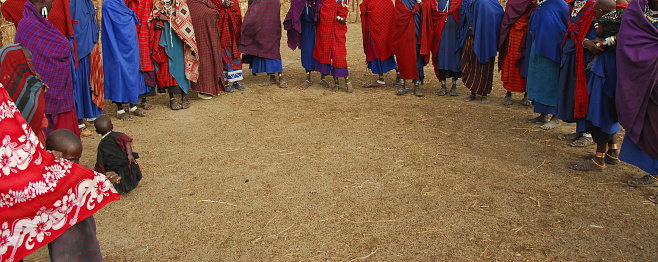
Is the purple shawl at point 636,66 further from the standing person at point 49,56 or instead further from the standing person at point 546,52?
the standing person at point 49,56

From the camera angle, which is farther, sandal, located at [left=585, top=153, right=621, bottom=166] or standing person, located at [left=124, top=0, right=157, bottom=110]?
standing person, located at [left=124, top=0, right=157, bottom=110]

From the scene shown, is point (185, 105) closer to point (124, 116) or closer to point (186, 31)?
point (124, 116)

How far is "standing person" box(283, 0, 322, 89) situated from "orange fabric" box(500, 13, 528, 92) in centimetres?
293

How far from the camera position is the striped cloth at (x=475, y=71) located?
6984 mm

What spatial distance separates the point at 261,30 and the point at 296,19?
60 centimetres

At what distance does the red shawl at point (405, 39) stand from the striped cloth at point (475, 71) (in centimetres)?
77

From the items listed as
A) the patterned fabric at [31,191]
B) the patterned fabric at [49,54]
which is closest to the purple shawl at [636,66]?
the patterned fabric at [31,191]

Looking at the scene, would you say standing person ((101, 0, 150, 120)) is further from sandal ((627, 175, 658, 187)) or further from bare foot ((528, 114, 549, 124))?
sandal ((627, 175, 658, 187))

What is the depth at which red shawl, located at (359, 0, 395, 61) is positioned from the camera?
778cm

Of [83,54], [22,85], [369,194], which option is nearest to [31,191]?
[22,85]

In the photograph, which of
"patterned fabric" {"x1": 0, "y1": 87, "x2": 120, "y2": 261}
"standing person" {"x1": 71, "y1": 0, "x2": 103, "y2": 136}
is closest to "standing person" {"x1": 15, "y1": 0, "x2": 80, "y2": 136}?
"standing person" {"x1": 71, "y1": 0, "x2": 103, "y2": 136}

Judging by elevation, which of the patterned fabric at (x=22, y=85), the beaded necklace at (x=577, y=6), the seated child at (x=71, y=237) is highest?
the beaded necklace at (x=577, y=6)

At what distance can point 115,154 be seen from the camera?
13.9 feet

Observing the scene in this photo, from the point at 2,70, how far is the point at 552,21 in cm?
531
